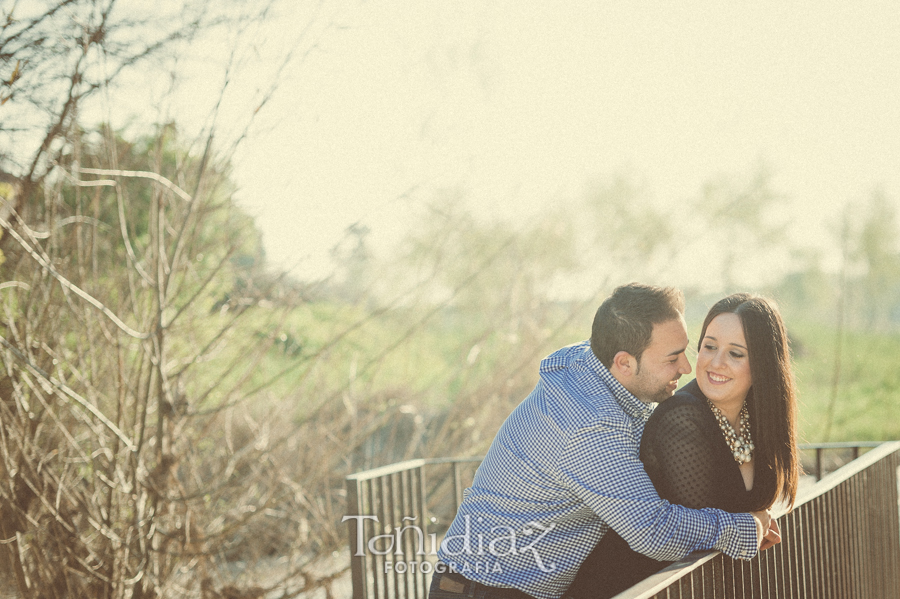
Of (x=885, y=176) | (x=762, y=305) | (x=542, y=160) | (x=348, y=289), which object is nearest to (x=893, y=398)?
(x=885, y=176)

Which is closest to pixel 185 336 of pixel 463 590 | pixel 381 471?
pixel 381 471

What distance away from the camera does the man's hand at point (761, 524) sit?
6.51ft

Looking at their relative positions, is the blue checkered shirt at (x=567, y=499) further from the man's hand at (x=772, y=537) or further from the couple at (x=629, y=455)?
the man's hand at (x=772, y=537)

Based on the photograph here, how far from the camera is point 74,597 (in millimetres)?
3359

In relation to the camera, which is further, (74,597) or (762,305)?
(74,597)

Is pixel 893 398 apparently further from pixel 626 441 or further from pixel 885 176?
pixel 626 441

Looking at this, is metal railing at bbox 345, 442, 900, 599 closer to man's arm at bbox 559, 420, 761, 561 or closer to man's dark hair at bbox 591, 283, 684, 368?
man's arm at bbox 559, 420, 761, 561

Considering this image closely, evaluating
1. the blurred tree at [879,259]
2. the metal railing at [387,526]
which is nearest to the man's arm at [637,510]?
the metal railing at [387,526]

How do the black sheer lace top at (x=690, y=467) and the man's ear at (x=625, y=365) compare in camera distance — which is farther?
the man's ear at (x=625, y=365)

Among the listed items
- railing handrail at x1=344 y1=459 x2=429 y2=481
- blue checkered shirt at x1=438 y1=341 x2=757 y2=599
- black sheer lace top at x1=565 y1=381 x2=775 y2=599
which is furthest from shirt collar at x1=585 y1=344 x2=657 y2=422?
railing handrail at x1=344 y1=459 x2=429 y2=481

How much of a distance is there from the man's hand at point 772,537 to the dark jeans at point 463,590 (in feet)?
2.31

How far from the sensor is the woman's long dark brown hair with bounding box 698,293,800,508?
2125mm

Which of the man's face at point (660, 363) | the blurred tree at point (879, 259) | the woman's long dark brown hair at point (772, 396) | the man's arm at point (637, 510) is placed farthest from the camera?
the blurred tree at point (879, 259)

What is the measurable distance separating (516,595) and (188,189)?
2742 millimetres
